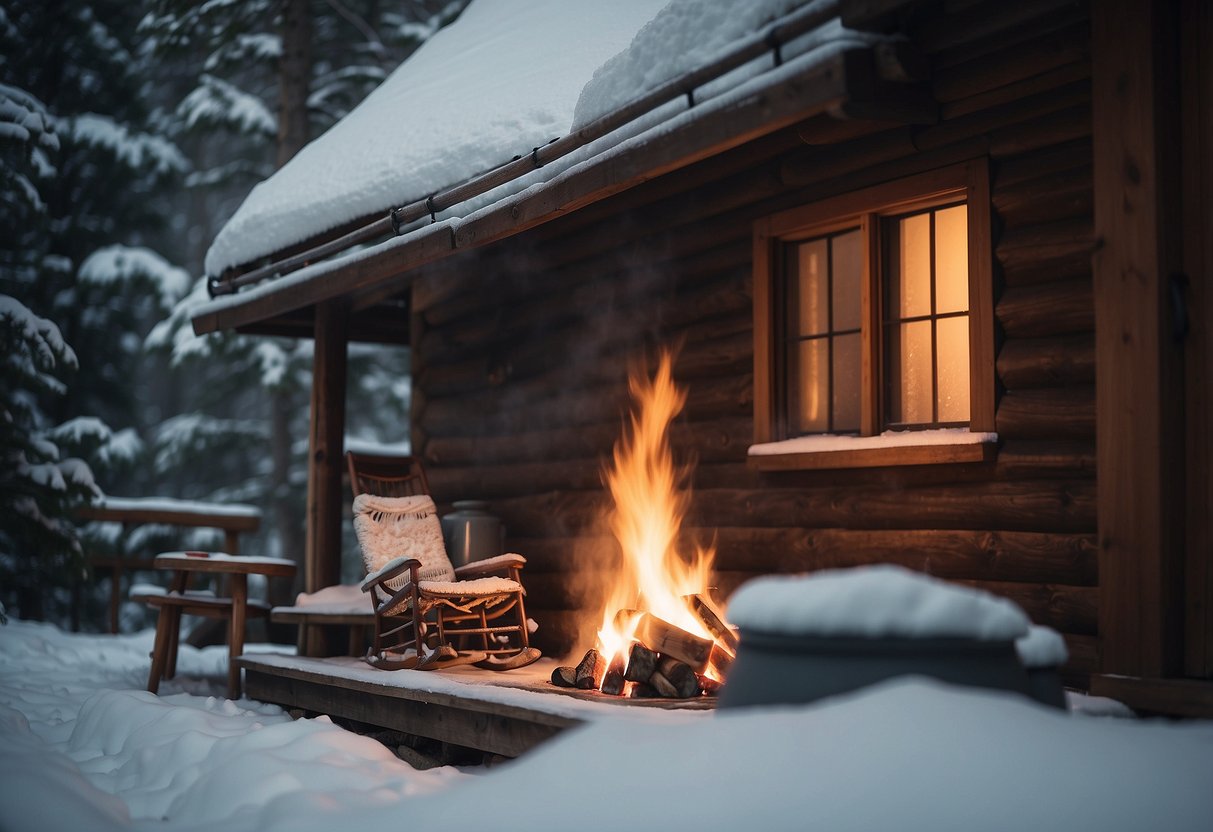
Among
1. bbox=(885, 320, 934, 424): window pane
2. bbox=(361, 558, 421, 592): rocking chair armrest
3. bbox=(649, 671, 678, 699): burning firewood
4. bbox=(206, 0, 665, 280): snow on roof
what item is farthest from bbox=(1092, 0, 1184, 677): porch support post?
bbox=(361, 558, 421, 592): rocking chair armrest

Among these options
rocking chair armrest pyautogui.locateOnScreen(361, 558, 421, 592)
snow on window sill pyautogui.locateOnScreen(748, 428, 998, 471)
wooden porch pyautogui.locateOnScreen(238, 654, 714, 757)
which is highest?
snow on window sill pyautogui.locateOnScreen(748, 428, 998, 471)

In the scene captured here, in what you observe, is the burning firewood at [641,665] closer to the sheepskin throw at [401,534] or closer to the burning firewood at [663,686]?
the burning firewood at [663,686]

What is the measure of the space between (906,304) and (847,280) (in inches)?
14.9

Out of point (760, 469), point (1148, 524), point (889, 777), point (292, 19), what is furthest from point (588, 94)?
point (292, 19)

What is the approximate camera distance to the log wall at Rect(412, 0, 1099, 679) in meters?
4.58

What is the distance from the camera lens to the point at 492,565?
22.2 ft

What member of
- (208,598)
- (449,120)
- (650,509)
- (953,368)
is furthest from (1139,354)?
(208,598)

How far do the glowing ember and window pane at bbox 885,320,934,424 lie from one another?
1.33 m

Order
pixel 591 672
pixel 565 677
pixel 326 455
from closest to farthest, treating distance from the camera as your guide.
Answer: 1. pixel 591 672
2. pixel 565 677
3. pixel 326 455

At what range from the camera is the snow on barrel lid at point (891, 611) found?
120 inches

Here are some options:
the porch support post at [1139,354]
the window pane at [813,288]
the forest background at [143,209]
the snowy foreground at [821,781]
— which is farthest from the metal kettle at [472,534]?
the forest background at [143,209]

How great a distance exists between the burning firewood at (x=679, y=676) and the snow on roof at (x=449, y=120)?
2.80 meters

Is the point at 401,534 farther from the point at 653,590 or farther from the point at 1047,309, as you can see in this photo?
the point at 1047,309

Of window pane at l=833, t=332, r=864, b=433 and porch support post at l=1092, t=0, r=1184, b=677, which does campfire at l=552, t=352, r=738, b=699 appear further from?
porch support post at l=1092, t=0, r=1184, b=677
